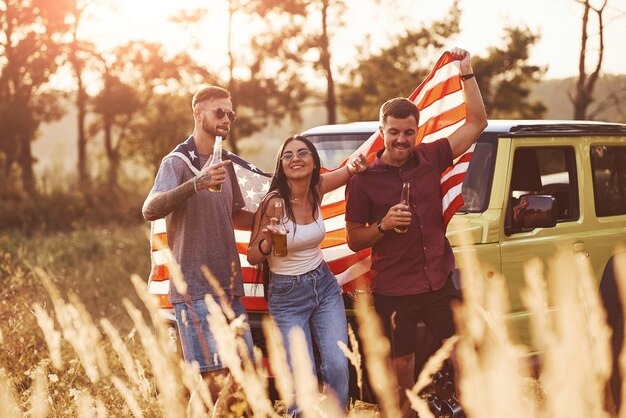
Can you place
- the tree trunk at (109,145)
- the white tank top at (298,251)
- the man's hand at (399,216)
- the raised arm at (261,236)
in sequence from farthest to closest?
the tree trunk at (109,145), the white tank top at (298,251), the raised arm at (261,236), the man's hand at (399,216)

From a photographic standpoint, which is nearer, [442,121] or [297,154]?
[297,154]

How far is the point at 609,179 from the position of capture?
6617mm

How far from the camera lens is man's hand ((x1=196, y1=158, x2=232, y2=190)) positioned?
4.11 metres

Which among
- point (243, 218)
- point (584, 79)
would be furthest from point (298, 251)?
point (584, 79)

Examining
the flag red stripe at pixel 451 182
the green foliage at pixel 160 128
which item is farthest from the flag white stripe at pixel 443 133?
the green foliage at pixel 160 128

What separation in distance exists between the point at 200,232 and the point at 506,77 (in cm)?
3524

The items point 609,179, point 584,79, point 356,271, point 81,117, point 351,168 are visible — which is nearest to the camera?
point 351,168

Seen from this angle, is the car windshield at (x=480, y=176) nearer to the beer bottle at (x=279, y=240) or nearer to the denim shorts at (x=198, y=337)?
the beer bottle at (x=279, y=240)

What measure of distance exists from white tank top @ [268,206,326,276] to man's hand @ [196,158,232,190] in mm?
556

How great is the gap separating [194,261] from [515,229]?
2.15 m

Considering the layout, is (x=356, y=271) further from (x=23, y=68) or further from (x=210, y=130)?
(x=23, y=68)

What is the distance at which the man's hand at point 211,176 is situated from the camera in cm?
411

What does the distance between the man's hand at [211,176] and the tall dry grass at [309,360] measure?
1.51 ft

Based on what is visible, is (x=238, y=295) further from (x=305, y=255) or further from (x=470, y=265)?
(x=470, y=265)
